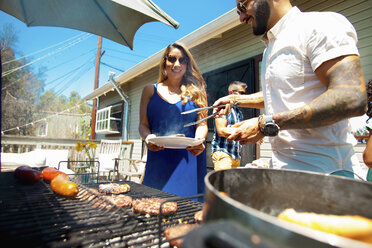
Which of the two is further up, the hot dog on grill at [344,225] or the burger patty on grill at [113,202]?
the hot dog on grill at [344,225]

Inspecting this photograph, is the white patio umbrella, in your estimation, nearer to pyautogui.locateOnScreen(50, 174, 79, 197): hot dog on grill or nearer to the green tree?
pyautogui.locateOnScreen(50, 174, 79, 197): hot dog on grill

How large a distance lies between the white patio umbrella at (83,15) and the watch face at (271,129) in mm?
2466

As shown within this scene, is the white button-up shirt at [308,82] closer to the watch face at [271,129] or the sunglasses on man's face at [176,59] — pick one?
the watch face at [271,129]

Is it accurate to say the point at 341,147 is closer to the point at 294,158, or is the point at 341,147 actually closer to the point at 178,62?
the point at 294,158

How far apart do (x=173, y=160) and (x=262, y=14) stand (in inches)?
62.5

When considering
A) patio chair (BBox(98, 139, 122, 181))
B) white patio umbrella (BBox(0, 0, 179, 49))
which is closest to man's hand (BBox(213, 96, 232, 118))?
white patio umbrella (BBox(0, 0, 179, 49))

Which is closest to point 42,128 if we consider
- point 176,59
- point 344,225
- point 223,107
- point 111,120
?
point 111,120

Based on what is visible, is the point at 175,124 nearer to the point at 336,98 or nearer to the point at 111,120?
the point at 336,98

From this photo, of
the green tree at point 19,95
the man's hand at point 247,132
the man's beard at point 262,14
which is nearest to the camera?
the man's hand at point 247,132

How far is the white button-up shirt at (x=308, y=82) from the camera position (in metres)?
0.94

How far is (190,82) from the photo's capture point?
2.50 metres

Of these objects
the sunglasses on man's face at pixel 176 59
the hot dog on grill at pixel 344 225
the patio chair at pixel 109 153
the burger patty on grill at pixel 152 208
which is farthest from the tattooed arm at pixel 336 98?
the patio chair at pixel 109 153

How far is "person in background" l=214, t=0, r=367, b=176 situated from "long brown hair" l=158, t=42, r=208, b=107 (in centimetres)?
113

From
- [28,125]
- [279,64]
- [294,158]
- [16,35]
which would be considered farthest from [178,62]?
[28,125]
